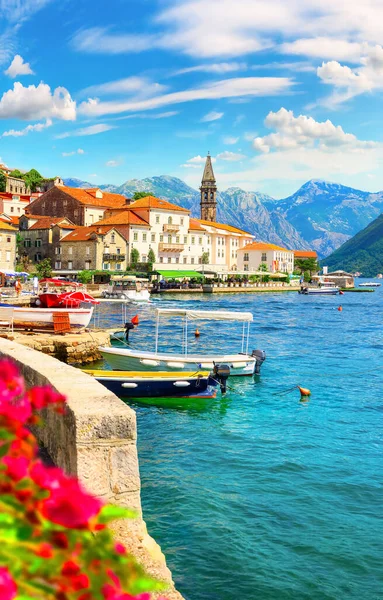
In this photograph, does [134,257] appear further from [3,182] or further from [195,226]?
[3,182]

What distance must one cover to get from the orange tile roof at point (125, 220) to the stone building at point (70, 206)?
3421mm

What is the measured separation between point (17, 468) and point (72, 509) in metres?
0.31

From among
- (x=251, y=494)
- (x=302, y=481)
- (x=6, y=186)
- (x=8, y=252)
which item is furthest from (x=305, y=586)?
(x=6, y=186)

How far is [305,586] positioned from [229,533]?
5.52ft

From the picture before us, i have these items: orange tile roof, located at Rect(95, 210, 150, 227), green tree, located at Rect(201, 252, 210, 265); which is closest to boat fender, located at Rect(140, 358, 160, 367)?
orange tile roof, located at Rect(95, 210, 150, 227)

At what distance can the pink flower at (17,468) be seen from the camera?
1.54m

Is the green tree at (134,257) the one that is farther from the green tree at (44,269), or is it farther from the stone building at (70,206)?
the green tree at (44,269)

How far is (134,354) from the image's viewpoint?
21500mm

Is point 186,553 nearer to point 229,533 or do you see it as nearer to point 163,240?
point 229,533

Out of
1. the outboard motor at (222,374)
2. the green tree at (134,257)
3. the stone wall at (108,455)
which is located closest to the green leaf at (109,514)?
the stone wall at (108,455)

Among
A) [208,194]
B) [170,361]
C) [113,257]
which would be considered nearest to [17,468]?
[170,361]

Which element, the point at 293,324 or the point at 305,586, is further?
the point at 293,324

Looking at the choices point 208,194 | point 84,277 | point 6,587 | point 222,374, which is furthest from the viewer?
point 208,194

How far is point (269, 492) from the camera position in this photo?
10602 mm
